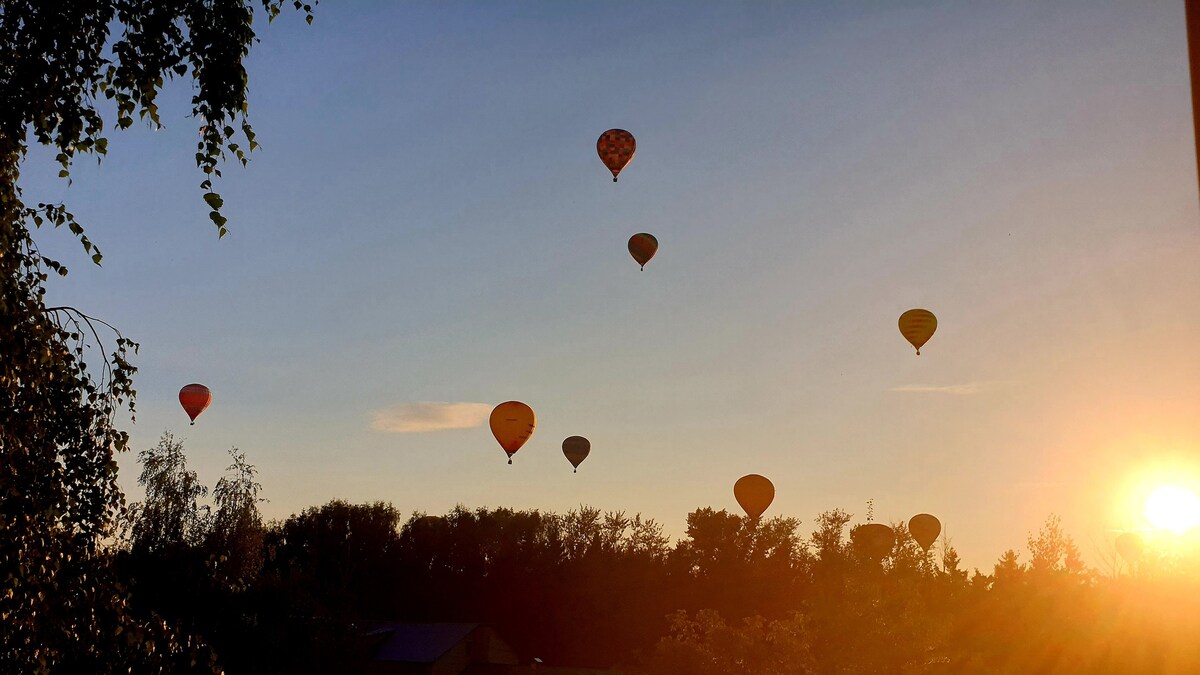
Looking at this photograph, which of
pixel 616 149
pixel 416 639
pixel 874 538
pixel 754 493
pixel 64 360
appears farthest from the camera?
pixel 416 639

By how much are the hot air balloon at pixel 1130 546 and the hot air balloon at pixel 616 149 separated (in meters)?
32.7

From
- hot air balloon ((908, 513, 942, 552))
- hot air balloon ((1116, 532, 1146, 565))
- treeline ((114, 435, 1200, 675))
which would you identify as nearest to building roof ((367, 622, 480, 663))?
treeline ((114, 435, 1200, 675))

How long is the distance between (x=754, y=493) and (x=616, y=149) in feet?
61.9

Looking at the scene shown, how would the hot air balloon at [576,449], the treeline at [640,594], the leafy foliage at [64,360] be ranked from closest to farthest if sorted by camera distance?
the leafy foliage at [64,360] → the treeline at [640,594] → the hot air balloon at [576,449]

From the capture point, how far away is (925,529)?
56.2m

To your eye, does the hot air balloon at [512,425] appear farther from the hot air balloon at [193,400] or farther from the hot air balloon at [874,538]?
the hot air balloon at [874,538]

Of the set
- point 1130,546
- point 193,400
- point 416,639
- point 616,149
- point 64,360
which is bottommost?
point 64,360

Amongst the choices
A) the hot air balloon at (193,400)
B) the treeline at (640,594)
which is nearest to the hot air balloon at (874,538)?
the treeline at (640,594)

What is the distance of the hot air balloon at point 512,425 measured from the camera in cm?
4312

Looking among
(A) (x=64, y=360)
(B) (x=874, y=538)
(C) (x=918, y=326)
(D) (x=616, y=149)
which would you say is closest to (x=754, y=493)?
(B) (x=874, y=538)

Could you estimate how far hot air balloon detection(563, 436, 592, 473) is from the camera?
5125cm

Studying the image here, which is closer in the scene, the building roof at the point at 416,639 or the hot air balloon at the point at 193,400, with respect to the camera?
the hot air balloon at the point at 193,400

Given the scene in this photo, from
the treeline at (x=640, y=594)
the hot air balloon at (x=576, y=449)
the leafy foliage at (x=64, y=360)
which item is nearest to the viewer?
the leafy foliage at (x=64, y=360)

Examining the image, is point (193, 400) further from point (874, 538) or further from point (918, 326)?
point (874, 538)
